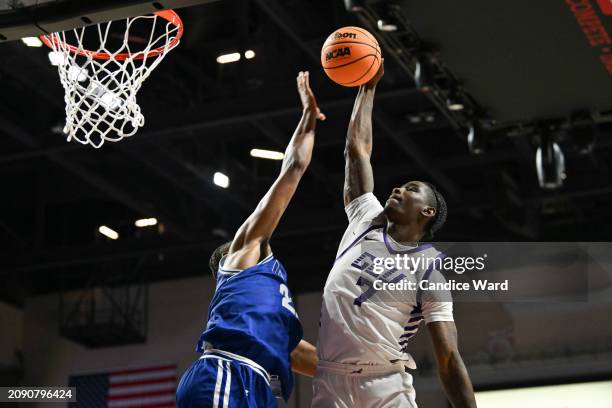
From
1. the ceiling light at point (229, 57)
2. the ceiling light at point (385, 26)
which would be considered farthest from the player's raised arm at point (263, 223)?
the ceiling light at point (229, 57)

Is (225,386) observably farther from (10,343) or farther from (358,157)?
(10,343)

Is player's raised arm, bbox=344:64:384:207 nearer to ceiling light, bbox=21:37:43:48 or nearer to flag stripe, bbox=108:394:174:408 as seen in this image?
ceiling light, bbox=21:37:43:48

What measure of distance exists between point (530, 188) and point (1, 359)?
851 centimetres

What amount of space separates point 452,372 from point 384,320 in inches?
17.1

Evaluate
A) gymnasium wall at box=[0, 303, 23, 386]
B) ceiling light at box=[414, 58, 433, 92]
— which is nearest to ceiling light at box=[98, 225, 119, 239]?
gymnasium wall at box=[0, 303, 23, 386]

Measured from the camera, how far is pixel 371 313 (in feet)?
15.5

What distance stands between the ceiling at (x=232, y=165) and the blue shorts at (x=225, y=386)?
14.4 ft

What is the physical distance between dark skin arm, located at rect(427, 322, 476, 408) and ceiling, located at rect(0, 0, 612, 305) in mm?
4087

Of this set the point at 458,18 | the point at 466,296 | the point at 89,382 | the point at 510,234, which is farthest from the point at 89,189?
the point at 466,296

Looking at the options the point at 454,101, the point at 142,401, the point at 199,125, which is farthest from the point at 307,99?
the point at 142,401

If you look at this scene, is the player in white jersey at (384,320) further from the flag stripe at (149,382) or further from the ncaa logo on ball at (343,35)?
the flag stripe at (149,382)

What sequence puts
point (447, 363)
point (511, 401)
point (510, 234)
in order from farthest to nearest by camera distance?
1. point (510, 234)
2. point (511, 401)
3. point (447, 363)

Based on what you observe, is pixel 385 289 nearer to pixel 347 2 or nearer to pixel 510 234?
pixel 347 2

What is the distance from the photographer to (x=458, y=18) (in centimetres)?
692
